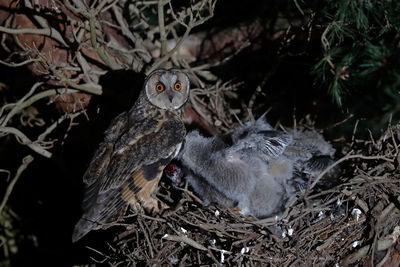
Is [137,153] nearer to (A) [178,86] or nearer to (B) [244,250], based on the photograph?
(A) [178,86]

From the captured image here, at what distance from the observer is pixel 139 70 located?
9.78 ft

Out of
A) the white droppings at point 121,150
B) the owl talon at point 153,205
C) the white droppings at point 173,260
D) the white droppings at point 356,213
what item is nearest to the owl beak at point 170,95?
the white droppings at point 121,150

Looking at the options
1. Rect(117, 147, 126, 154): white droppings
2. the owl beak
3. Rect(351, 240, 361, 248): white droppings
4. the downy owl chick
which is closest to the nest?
Rect(351, 240, 361, 248): white droppings

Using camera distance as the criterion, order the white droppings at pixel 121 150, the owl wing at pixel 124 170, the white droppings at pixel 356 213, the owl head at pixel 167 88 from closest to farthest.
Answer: the white droppings at pixel 356 213, the owl wing at pixel 124 170, the white droppings at pixel 121 150, the owl head at pixel 167 88

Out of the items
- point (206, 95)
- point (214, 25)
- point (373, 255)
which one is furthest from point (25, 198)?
point (373, 255)

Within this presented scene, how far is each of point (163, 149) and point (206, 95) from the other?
0.76m

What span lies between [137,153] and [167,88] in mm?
391

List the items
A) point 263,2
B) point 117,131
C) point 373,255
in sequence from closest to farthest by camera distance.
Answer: point 373,255 → point 117,131 → point 263,2

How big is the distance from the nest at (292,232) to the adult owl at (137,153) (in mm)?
193

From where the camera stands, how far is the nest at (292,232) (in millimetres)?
2211

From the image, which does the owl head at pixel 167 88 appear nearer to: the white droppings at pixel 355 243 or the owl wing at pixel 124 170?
the owl wing at pixel 124 170

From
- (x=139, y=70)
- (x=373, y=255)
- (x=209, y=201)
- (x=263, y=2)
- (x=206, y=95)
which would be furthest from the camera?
(x=263, y=2)

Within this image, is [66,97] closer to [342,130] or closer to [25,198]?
[25,198]

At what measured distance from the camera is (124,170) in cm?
257
